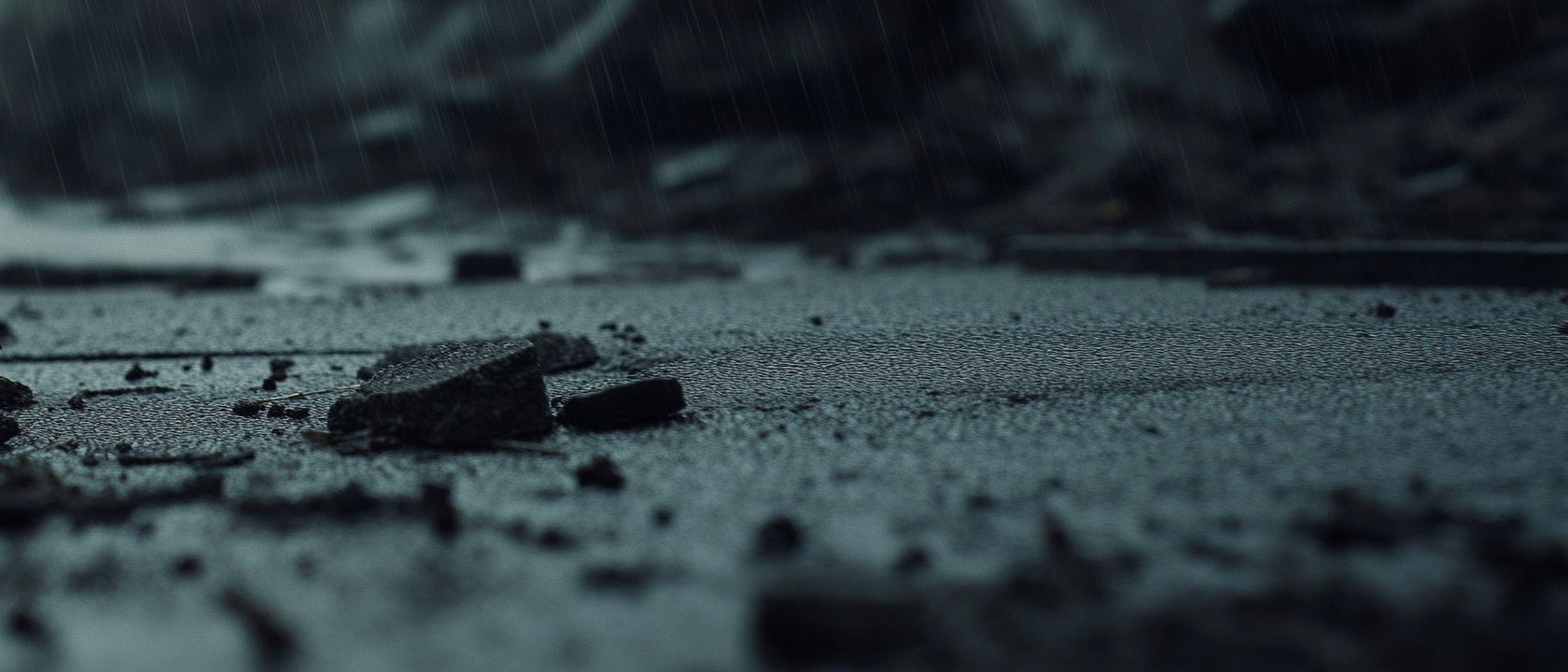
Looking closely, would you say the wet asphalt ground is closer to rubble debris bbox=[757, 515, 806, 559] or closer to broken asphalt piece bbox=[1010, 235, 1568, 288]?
rubble debris bbox=[757, 515, 806, 559]

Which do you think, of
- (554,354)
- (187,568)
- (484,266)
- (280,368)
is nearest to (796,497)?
(187,568)

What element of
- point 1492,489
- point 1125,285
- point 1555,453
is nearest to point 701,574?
point 1492,489

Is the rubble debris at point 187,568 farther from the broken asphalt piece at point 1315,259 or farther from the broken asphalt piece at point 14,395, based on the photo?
the broken asphalt piece at point 1315,259

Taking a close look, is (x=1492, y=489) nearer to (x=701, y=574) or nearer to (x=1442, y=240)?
(x=701, y=574)

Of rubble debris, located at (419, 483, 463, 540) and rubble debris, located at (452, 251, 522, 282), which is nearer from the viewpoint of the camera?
rubble debris, located at (419, 483, 463, 540)

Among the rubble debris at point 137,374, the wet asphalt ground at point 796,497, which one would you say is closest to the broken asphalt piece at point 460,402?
the wet asphalt ground at point 796,497

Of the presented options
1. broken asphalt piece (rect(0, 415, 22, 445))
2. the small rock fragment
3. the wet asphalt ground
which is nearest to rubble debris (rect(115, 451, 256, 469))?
the wet asphalt ground

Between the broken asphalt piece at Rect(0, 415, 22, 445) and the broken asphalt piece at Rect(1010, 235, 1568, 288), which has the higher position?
the broken asphalt piece at Rect(0, 415, 22, 445)

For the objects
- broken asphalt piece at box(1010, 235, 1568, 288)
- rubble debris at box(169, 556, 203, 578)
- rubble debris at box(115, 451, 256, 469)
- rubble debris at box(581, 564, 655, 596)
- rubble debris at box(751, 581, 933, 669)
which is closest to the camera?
rubble debris at box(751, 581, 933, 669)
